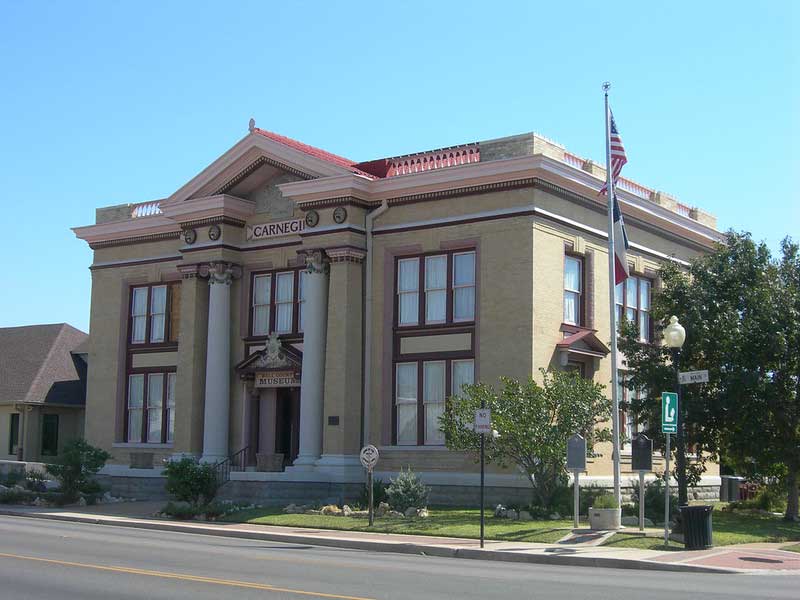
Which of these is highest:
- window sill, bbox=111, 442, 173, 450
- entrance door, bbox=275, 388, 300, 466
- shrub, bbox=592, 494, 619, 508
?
entrance door, bbox=275, 388, 300, 466

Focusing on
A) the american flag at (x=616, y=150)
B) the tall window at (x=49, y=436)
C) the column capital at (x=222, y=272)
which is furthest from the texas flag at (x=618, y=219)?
the tall window at (x=49, y=436)

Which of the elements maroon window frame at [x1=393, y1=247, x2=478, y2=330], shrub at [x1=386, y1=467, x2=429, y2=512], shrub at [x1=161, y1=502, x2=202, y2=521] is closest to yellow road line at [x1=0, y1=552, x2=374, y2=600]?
shrub at [x1=161, y1=502, x2=202, y2=521]

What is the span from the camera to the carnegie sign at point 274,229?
35812 millimetres

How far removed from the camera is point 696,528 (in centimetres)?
2181

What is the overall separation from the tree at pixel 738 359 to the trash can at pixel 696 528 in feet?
23.7

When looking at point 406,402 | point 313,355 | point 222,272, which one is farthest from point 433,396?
point 222,272

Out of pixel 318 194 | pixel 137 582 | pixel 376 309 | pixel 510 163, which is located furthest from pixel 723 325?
pixel 137 582

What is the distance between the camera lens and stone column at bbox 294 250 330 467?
110ft

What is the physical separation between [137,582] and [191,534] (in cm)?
1151

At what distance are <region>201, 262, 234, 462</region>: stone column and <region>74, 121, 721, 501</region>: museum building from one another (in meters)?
0.07

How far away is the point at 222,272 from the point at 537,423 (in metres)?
14.2

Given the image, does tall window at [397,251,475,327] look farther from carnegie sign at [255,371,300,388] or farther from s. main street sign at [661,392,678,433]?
s. main street sign at [661,392,678,433]

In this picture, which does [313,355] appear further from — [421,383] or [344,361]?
[421,383]

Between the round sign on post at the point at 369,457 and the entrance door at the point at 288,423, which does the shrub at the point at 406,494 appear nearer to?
the round sign on post at the point at 369,457
